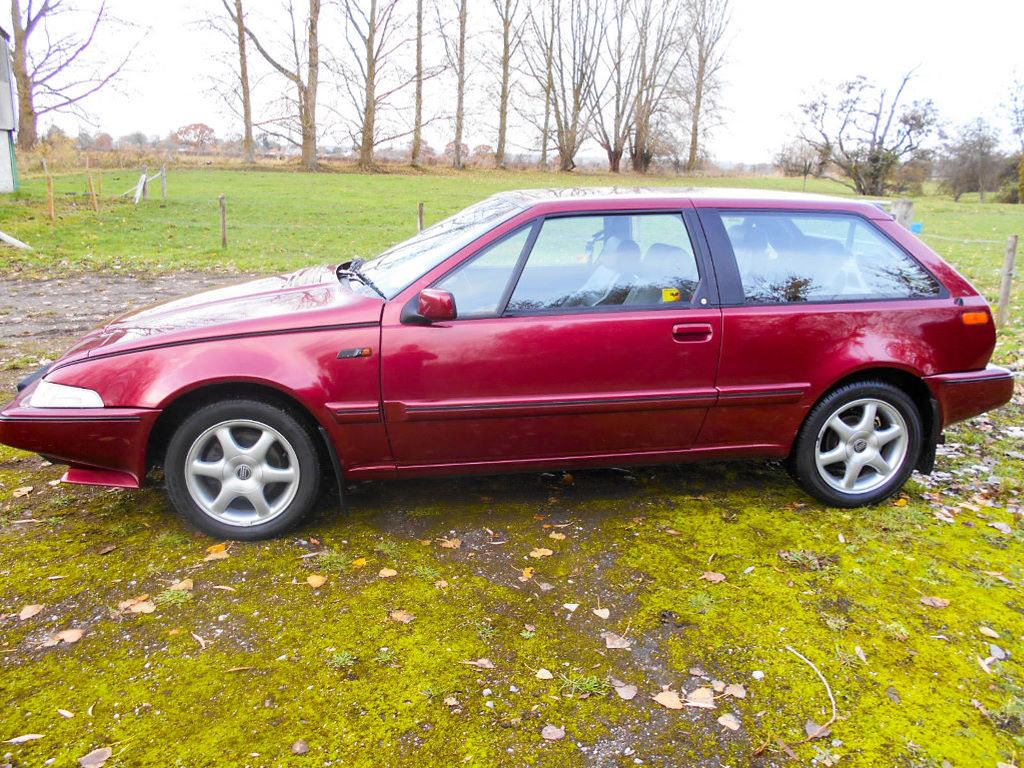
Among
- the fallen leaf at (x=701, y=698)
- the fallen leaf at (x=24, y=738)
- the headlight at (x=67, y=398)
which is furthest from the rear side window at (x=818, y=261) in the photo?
the fallen leaf at (x=24, y=738)

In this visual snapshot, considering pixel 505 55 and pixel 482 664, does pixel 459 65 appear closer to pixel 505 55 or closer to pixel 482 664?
pixel 505 55

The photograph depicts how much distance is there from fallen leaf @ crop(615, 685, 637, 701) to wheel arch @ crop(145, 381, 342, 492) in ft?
5.47

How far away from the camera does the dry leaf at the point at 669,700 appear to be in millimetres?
2568

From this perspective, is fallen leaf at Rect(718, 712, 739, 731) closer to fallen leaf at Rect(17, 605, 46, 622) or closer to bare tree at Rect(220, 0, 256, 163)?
fallen leaf at Rect(17, 605, 46, 622)

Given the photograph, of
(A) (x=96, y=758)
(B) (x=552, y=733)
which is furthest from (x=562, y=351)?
(A) (x=96, y=758)

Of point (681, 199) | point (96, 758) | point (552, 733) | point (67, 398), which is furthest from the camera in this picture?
point (681, 199)

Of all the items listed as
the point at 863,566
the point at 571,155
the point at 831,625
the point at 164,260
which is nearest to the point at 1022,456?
the point at 863,566

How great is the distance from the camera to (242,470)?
3496 mm

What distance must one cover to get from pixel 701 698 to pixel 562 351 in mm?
1625

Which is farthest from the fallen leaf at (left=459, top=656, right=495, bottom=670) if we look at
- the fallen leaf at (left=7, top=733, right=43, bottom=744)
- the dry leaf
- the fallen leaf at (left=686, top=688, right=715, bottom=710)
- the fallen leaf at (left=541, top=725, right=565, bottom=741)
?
the fallen leaf at (left=7, top=733, right=43, bottom=744)

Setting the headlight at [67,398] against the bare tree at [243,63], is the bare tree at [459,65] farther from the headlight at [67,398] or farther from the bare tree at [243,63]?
the headlight at [67,398]

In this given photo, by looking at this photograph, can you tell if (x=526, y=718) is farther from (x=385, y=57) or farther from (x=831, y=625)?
(x=385, y=57)

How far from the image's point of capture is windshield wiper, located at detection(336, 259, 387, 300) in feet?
12.4

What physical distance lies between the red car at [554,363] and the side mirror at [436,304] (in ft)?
0.05
